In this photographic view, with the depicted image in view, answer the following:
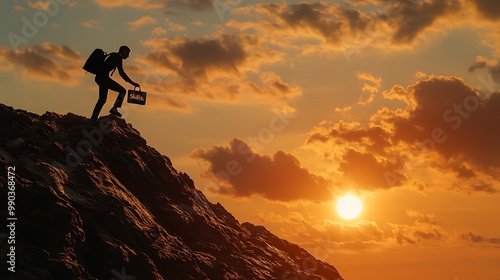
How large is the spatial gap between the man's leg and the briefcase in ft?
3.17

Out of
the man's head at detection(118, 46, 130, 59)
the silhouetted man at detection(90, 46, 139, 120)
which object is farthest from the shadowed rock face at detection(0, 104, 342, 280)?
the man's head at detection(118, 46, 130, 59)

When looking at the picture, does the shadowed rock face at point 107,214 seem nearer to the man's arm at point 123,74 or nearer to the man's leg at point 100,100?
the man's leg at point 100,100

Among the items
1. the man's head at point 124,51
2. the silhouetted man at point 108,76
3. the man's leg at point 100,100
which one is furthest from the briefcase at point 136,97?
the man's head at point 124,51

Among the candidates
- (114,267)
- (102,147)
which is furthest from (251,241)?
(114,267)

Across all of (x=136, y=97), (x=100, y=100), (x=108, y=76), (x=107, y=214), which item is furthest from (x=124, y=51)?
(x=107, y=214)

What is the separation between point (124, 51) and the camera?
2659 centimetres

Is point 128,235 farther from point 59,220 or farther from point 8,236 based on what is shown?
point 8,236

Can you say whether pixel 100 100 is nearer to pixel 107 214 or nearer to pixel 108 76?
pixel 108 76

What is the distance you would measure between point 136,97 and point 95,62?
222 cm

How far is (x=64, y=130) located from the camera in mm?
25266

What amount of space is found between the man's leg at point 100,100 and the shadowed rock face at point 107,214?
40 cm

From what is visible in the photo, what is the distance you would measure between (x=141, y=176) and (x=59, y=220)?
7612 mm

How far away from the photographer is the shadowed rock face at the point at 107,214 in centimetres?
1878

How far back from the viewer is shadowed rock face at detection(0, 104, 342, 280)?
1878 centimetres
